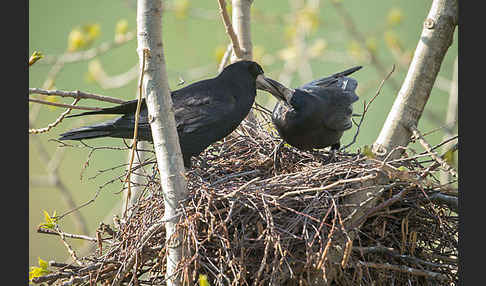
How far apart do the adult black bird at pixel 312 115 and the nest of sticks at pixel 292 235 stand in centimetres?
82

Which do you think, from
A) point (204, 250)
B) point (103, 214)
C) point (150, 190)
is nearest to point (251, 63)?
point (150, 190)

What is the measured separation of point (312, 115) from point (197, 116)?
37.4 inches

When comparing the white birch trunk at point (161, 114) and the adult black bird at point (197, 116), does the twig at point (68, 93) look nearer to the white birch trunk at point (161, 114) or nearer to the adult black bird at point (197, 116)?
the adult black bird at point (197, 116)

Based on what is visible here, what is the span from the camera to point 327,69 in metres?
9.29

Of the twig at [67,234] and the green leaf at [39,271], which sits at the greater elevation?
the twig at [67,234]

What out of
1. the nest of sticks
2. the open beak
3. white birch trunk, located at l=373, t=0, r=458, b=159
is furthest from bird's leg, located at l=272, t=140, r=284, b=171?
white birch trunk, located at l=373, t=0, r=458, b=159

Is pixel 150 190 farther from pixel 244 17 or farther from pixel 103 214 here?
pixel 103 214

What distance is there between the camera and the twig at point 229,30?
12.5 feet

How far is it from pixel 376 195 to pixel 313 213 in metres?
0.37

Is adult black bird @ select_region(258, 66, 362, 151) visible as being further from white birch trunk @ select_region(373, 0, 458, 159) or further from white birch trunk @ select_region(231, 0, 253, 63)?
white birch trunk @ select_region(373, 0, 458, 159)

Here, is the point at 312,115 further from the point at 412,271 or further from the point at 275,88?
the point at 412,271

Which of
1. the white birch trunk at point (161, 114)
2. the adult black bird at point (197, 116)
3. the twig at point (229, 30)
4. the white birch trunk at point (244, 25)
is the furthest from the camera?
the white birch trunk at point (244, 25)

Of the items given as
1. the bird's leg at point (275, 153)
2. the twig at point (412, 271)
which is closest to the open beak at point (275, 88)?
the bird's leg at point (275, 153)

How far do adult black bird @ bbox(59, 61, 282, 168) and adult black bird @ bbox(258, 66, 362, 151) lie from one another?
0.36 m
